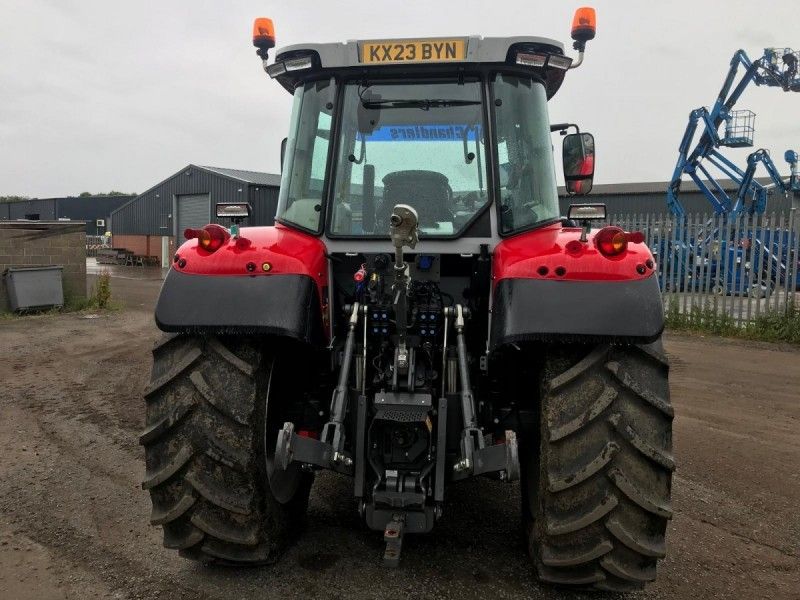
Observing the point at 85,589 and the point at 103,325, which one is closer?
the point at 85,589

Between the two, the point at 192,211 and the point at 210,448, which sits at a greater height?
the point at 192,211

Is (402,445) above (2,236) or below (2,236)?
below

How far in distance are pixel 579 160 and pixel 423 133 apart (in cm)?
99

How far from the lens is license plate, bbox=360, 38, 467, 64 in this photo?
3.28 meters

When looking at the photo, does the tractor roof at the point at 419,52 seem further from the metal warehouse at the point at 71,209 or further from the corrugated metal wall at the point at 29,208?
the corrugated metal wall at the point at 29,208

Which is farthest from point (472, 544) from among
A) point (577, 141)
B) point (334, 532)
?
point (577, 141)

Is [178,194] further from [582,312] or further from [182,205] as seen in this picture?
[582,312]

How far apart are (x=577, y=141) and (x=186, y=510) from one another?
286cm

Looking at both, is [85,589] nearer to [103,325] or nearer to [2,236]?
[103,325]

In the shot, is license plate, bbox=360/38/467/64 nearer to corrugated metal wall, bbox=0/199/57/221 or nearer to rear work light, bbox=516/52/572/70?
rear work light, bbox=516/52/572/70

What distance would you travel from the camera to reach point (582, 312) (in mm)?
2609

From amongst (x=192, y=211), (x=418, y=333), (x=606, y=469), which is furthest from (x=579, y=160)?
(x=192, y=211)

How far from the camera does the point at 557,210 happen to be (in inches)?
137

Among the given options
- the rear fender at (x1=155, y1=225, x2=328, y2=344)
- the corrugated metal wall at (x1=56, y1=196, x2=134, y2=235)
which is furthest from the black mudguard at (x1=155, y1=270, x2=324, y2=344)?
the corrugated metal wall at (x1=56, y1=196, x2=134, y2=235)
